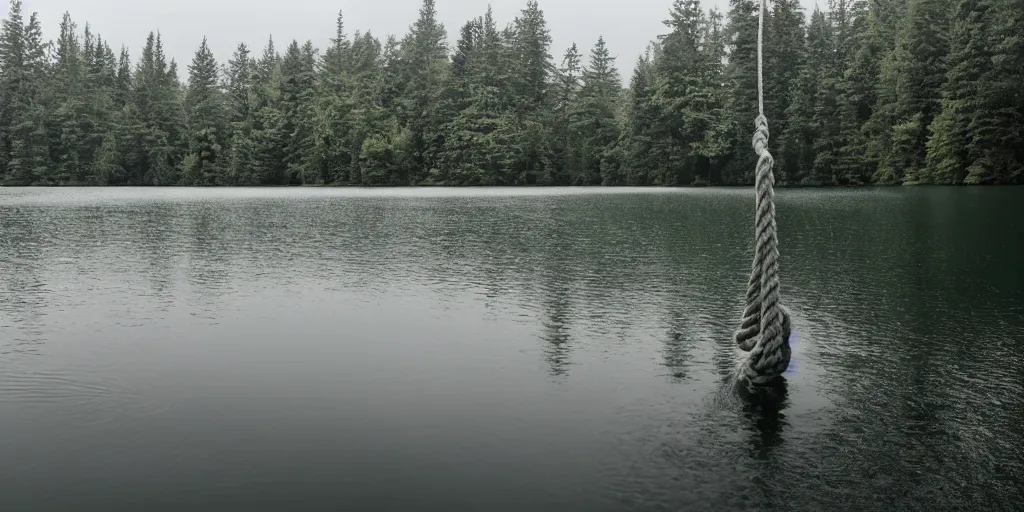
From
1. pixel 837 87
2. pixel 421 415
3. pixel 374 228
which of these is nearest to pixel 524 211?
pixel 374 228

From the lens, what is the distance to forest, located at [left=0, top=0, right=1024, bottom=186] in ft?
220

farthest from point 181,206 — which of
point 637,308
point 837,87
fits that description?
point 837,87

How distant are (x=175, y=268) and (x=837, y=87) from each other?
67.8 metres

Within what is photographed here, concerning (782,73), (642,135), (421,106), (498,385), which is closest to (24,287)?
(498,385)

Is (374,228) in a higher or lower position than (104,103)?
lower

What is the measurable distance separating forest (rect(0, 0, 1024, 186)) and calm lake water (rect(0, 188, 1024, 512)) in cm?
5304

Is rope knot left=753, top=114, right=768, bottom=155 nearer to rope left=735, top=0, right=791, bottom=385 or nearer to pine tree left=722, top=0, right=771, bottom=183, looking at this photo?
rope left=735, top=0, right=791, bottom=385

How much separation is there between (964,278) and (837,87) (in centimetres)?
6252

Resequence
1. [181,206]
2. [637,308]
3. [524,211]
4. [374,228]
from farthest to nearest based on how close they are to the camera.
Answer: [181,206] → [524,211] → [374,228] → [637,308]

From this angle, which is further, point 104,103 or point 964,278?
point 104,103

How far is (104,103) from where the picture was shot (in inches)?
3984

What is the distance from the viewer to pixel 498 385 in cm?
915

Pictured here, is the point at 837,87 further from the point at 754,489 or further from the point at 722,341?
the point at 754,489

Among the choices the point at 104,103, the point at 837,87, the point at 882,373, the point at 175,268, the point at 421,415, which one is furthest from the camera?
the point at 104,103
